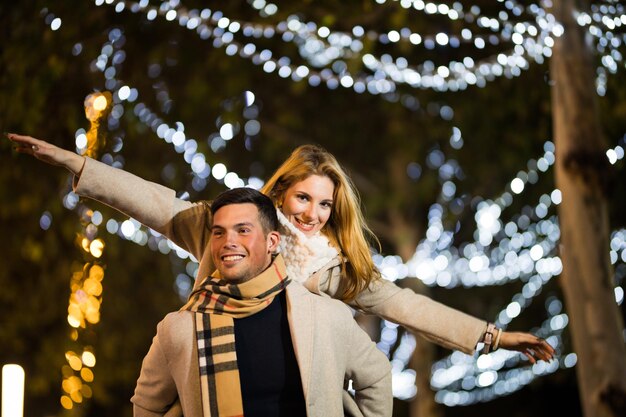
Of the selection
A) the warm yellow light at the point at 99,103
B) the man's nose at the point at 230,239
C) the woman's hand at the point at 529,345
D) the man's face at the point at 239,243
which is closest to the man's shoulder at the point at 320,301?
the man's face at the point at 239,243

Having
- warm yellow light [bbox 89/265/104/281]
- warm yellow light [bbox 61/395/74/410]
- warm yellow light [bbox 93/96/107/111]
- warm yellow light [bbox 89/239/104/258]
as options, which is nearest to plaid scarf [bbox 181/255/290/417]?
warm yellow light [bbox 93/96/107/111]

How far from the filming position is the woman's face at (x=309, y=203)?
4.32 m

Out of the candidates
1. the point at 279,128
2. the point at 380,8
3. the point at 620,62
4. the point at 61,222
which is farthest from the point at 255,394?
the point at 279,128

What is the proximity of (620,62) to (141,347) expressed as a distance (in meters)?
8.85

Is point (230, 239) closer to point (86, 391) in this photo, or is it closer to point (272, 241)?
point (272, 241)

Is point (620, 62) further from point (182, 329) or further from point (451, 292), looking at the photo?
point (451, 292)

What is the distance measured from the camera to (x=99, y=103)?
7629 millimetres

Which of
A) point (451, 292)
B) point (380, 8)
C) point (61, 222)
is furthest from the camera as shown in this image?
point (451, 292)

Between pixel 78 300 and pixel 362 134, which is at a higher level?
pixel 362 134

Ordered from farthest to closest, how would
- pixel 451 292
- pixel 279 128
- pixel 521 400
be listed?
pixel 521 400
pixel 451 292
pixel 279 128

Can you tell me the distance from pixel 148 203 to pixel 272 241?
53cm

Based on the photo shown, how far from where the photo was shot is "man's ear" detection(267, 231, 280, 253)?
12.4 ft

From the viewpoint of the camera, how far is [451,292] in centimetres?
1616

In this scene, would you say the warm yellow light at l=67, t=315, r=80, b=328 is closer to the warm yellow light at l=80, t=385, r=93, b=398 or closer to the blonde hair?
the warm yellow light at l=80, t=385, r=93, b=398
